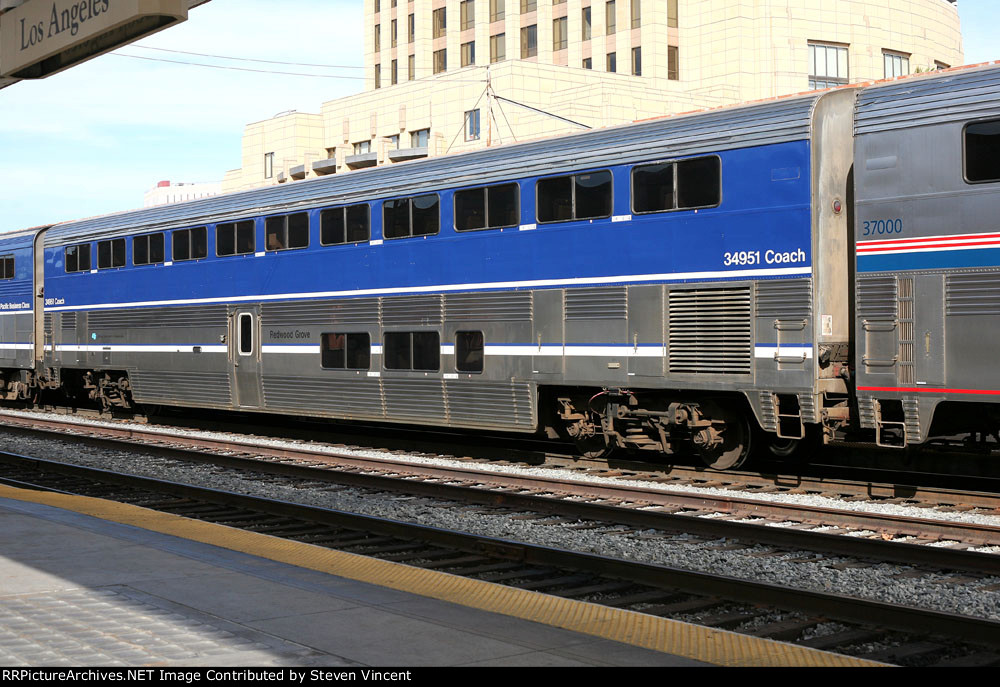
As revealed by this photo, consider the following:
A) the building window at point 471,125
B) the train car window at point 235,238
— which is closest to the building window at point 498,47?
the building window at point 471,125

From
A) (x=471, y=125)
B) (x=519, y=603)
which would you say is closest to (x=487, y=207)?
(x=519, y=603)

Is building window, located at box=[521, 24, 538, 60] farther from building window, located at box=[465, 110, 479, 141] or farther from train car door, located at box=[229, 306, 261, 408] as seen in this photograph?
train car door, located at box=[229, 306, 261, 408]

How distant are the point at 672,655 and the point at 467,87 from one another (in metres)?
55.2

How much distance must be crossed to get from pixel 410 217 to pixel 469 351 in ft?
7.24

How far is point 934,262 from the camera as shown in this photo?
→ 10.2m

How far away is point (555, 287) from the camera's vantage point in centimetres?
1327

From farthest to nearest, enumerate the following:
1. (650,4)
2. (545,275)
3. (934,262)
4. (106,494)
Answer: (650,4) < (545,275) < (106,494) < (934,262)

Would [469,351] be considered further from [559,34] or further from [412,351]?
[559,34]

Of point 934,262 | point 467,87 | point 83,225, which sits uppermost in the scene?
point 467,87

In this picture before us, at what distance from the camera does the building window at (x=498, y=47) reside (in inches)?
2756

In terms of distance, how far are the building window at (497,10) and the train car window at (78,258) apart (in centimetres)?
5277

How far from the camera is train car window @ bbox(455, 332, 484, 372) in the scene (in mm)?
14234

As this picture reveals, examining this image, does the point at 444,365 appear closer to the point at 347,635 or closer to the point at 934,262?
the point at 934,262

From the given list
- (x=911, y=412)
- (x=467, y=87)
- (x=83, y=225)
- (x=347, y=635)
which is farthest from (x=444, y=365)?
(x=467, y=87)
